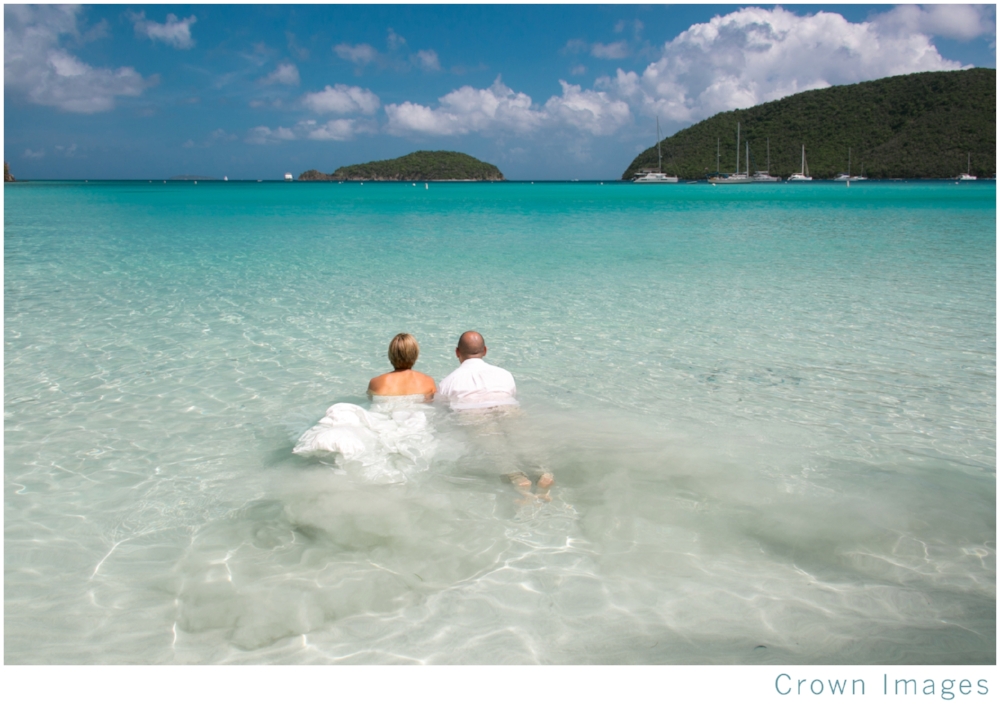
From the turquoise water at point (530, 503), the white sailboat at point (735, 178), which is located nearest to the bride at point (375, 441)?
the turquoise water at point (530, 503)

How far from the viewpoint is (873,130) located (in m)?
112

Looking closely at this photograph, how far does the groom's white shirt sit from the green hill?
380 feet

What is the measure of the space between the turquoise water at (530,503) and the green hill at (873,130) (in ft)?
370

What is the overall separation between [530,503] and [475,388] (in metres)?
1.45

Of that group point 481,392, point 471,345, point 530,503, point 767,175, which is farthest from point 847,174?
point 530,503

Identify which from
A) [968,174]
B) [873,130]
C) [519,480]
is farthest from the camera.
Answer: [873,130]

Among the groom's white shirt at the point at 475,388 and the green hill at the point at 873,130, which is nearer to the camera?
the groom's white shirt at the point at 475,388

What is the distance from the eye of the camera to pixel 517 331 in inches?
358

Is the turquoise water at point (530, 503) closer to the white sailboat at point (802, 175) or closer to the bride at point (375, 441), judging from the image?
the bride at point (375, 441)

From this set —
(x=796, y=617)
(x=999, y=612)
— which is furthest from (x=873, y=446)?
(x=796, y=617)

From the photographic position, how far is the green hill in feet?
319

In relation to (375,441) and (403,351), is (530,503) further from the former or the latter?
(403,351)

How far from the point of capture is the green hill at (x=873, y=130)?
319 ft

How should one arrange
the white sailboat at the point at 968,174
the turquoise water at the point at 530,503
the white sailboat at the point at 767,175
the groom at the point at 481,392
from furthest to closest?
the white sailboat at the point at 767,175
the white sailboat at the point at 968,174
the groom at the point at 481,392
the turquoise water at the point at 530,503
